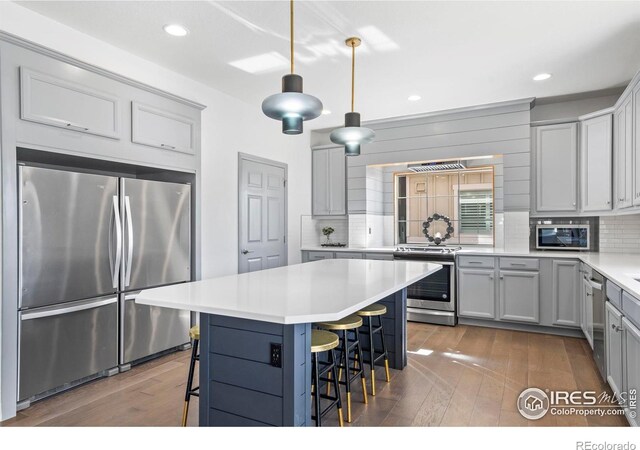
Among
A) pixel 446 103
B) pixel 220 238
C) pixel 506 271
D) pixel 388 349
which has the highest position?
pixel 446 103

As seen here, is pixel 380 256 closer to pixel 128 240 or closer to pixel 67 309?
pixel 128 240

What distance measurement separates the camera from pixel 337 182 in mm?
6000

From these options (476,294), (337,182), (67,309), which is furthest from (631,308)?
(337,182)

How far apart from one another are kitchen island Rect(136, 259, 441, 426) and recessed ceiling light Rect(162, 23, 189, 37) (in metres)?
1.94

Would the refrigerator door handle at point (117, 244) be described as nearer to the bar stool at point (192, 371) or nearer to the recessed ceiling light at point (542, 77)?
the bar stool at point (192, 371)

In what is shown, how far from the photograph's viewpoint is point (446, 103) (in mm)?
4758

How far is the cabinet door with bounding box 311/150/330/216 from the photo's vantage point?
6.08 meters

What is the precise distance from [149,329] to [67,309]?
2.49 feet

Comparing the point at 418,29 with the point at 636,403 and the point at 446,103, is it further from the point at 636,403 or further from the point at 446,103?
the point at 636,403

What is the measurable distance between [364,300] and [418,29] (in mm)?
2171

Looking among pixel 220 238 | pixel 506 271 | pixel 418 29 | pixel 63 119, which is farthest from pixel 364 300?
pixel 506 271

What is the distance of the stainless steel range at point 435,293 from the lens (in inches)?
188

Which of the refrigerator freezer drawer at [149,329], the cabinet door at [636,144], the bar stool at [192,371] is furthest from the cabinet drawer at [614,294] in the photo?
the refrigerator freezer drawer at [149,329]

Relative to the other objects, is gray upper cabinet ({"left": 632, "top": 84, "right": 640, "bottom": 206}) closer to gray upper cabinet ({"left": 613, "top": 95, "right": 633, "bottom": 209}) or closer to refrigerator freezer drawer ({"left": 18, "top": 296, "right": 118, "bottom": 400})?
gray upper cabinet ({"left": 613, "top": 95, "right": 633, "bottom": 209})
